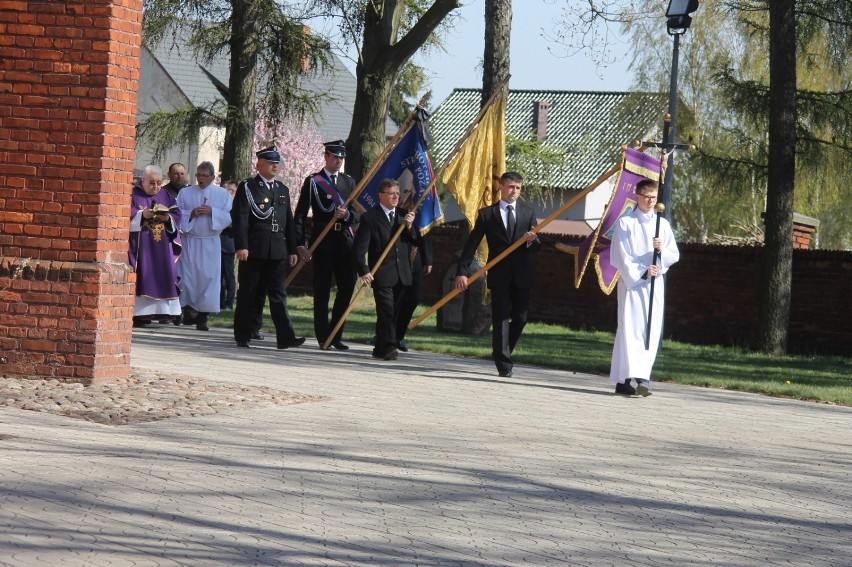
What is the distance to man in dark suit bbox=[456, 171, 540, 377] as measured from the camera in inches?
544

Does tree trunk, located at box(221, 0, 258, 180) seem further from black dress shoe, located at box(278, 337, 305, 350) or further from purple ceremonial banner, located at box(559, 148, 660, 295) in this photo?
purple ceremonial banner, located at box(559, 148, 660, 295)

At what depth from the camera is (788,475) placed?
8984 millimetres

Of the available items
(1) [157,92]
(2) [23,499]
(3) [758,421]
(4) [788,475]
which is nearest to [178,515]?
(2) [23,499]

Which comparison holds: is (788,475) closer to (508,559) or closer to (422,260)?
(508,559)

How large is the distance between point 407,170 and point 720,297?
803 cm

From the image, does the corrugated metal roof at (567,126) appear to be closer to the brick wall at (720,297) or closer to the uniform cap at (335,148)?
the brick wall at (720,297)

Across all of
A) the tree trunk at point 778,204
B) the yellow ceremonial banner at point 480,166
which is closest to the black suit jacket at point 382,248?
the yellow ceremonial banner at point 480,166

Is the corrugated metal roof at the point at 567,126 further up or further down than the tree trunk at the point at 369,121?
further up

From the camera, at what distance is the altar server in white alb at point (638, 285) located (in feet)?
42.3

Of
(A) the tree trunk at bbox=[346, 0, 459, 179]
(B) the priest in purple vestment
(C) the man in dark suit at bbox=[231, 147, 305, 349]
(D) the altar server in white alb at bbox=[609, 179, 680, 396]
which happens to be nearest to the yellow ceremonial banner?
(C) the man in dark suit at bbox=[231, 147, 305, 349]

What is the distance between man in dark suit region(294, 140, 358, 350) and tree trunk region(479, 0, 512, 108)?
3.08 m

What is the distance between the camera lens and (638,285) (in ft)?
43.1

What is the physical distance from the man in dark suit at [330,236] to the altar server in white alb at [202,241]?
224cm

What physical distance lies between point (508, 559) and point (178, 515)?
1.52 meters
